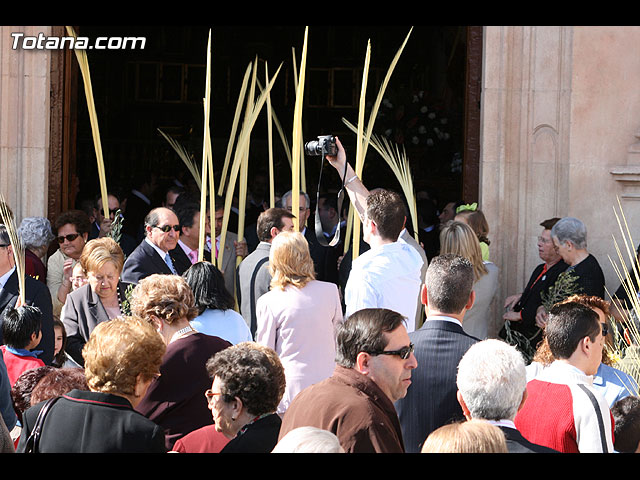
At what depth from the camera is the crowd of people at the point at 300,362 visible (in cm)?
290

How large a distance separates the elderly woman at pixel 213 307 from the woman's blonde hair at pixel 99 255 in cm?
87

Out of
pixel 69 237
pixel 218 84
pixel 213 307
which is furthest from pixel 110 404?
pixel 218 84

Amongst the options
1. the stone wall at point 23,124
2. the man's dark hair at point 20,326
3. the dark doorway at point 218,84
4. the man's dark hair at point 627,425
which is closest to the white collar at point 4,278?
the man's dark hair at point 20,326

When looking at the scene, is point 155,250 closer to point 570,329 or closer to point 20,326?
point 20,326

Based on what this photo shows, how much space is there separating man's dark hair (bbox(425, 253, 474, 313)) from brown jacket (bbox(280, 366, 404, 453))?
28.0 inches

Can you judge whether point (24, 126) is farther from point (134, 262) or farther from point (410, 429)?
point (410, 429)

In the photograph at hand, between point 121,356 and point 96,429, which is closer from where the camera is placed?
point 96,429

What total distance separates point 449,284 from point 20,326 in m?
2.07

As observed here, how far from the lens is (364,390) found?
9.54 ft

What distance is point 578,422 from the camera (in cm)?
316

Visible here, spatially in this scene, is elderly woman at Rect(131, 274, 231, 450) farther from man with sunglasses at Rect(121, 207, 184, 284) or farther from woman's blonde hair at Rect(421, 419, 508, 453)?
man with sunglasses at Rect(121, 207, 184, 284)

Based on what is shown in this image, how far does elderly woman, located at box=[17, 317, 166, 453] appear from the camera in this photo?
9.49ft
